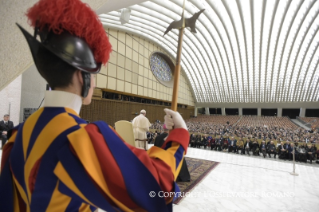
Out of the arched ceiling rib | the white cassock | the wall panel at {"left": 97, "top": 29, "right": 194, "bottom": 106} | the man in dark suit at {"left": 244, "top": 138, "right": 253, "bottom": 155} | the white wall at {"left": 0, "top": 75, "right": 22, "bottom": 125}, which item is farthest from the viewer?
the wall panel at {"left": 97, "top": 29, "right": 194, "bottom": 106}

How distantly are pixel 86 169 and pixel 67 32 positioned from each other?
57cm

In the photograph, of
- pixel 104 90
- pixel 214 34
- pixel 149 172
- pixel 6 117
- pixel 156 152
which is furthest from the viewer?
pixel 214 34

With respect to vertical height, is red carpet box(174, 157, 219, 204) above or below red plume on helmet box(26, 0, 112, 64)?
below

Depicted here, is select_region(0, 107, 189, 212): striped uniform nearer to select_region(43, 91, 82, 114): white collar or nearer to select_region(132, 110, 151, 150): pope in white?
select_region(43, 91, 82, 114): white collar

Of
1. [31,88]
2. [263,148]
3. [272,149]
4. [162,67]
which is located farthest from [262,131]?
[31,88]

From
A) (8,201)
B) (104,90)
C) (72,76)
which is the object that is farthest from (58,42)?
(104,90)

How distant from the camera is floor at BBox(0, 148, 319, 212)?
3447 millimetres

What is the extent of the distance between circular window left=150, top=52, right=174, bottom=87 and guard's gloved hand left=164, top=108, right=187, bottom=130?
24723 mm

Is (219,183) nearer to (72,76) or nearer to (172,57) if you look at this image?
(72,76)

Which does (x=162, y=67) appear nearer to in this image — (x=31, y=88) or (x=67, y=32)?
(x=31, y=88)

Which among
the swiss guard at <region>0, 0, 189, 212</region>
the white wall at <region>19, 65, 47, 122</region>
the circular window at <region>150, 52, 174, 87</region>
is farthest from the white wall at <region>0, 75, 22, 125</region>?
the circular window at <region>150, 52, 174, 87</region>

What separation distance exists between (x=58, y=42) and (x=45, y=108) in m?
0.30

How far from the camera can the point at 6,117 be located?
657 cm

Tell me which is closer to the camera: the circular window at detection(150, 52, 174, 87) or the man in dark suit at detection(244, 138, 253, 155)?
the man in dark suit at detection(244, 138, 253, 155)
